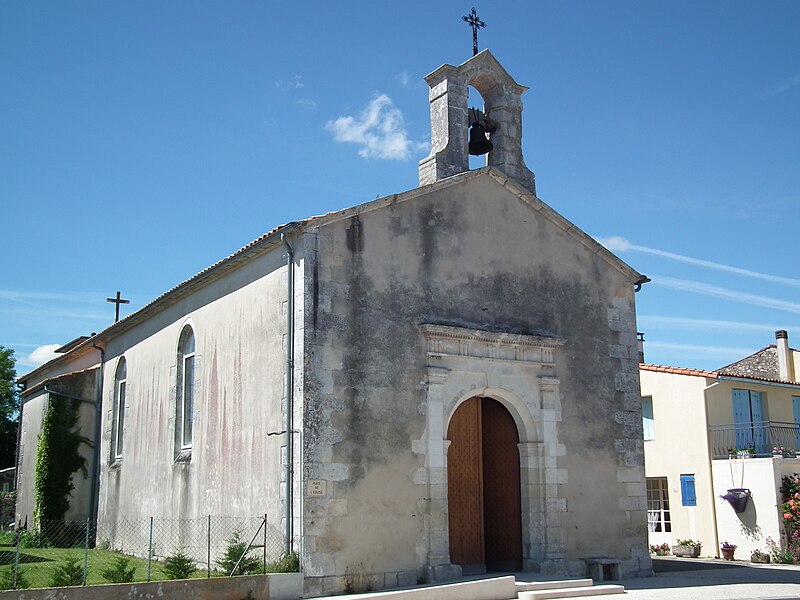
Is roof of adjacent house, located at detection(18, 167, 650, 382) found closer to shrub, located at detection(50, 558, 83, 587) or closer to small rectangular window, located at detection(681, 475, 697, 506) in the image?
shrub, located at detection(50, 558, 83, 587)

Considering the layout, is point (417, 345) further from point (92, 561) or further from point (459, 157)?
point (92, 561)

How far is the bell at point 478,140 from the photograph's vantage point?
16.6m

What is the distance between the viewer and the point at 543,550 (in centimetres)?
1465

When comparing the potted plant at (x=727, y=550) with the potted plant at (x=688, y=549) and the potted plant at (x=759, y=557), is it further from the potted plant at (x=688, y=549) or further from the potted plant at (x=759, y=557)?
the potted plant at (x=688, y=549)

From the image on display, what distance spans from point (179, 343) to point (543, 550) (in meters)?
8.12

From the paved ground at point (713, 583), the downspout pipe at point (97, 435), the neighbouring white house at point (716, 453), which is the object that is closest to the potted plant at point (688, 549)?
the neighbouring white house at point (716, 453)

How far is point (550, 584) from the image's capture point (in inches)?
515

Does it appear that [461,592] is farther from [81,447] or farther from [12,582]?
[81,447]

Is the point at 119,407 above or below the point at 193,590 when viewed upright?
above

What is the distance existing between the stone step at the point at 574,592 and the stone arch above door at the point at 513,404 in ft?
4.38

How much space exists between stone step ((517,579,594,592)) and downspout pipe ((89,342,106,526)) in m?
12.0

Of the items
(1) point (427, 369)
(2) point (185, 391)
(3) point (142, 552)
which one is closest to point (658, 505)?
(1) point (427, 369)

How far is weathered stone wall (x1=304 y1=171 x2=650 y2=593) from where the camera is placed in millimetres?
12797

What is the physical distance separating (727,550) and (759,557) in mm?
832
